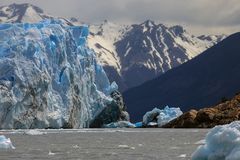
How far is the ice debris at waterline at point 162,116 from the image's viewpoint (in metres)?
141

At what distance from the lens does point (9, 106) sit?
84562 mm

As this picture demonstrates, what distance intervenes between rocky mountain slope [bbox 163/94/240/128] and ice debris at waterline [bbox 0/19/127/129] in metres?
22.5

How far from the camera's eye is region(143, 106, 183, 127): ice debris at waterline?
14112cm

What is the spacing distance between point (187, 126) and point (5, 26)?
4785 centimetres

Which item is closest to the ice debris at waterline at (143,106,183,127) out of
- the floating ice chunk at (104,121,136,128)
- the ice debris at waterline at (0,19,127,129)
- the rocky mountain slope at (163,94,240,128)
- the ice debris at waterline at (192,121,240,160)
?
the rocky mountain slope at (163,94,240,128)

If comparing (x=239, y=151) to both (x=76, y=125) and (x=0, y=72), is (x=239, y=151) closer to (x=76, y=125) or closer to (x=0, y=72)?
(x=0, y=72)

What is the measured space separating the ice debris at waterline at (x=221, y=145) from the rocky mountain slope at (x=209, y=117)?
9767cm

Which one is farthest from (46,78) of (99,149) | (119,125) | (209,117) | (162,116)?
(162,116)

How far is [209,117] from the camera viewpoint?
414 feet

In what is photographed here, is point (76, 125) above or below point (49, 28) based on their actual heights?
below

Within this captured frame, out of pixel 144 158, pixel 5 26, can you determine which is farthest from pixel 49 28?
pixel 144 158

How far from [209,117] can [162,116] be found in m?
18.3

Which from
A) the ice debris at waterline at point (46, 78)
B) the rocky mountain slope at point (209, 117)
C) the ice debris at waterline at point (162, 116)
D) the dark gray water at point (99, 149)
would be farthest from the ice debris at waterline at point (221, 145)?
the ice debris at waterline at point (162, 116)

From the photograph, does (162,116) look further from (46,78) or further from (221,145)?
(221,145)
